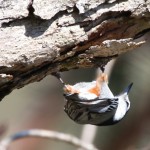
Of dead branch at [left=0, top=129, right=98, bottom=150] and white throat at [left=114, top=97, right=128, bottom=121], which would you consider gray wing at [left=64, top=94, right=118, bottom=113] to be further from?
dead branch at [left=0, top=129, right=98, bottom=150]

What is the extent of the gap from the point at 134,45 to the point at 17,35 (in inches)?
14.7

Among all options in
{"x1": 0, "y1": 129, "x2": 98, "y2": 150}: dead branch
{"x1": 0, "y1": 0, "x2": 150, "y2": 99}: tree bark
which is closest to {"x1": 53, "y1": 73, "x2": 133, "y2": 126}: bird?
{"x1": 0, "y1": 0, "x2": 150, "y2": 99}: tree bark

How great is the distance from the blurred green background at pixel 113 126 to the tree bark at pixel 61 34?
1713mm

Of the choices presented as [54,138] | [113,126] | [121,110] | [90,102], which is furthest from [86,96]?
[113,126]

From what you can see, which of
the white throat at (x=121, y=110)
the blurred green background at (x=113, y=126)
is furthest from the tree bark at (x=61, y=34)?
the blurred green background at (x=113, y=126)

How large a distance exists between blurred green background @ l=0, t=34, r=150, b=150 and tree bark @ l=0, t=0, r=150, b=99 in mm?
1713

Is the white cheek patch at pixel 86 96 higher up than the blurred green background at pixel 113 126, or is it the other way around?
the blurred green background at pixel 113 126

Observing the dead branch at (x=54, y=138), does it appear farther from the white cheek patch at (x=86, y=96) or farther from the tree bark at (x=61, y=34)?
the tree bark at (x=61, y=34)

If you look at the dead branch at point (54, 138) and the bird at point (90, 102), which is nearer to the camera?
the bird at point (90, 102)

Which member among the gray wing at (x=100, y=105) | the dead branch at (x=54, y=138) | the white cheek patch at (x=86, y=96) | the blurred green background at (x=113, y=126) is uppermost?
the blurred green background at (x=113, y=126)

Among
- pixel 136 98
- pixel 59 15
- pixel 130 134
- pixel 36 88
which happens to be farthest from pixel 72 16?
pixel 36 88

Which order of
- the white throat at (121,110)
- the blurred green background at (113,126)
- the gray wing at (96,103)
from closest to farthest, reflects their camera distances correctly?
the gray wing at (96,103) → the white throat at (121,110) → the blurred green background at (113,126)

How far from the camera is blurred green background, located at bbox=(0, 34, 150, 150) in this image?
11.8 feet

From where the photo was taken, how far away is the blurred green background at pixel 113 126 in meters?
3.61
